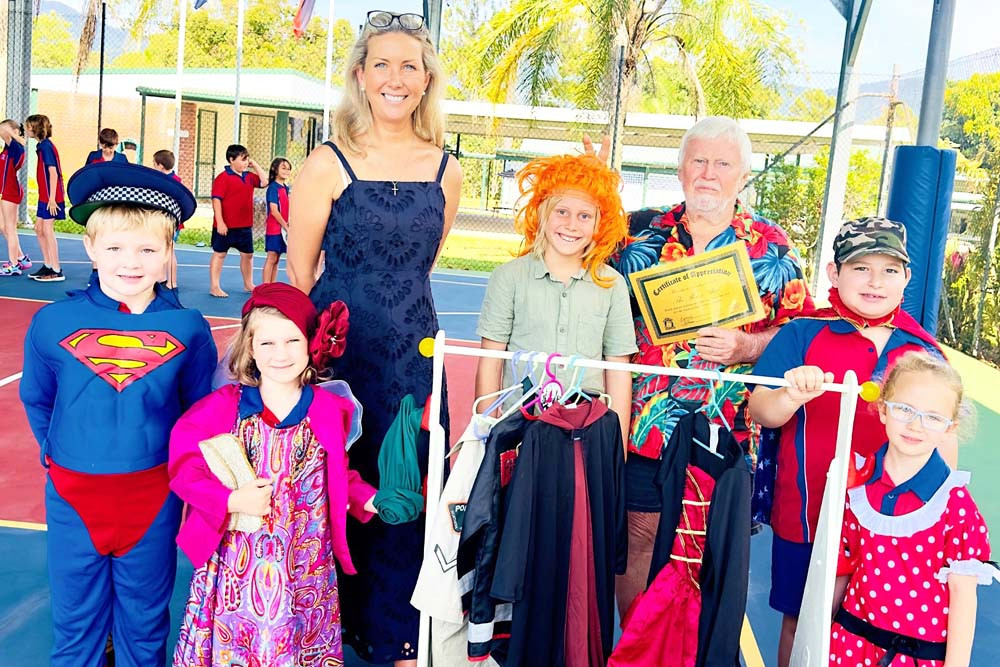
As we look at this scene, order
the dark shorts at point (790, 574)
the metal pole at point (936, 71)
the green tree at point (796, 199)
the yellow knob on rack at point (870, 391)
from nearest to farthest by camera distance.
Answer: the yellow knob on rack at point (870, 391), the dark shorts at point (790, 574), the metal pole at point (936, 71), the green tree at point (796, 199)

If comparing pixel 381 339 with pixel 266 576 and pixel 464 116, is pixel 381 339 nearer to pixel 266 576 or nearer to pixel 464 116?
pixel 266 576

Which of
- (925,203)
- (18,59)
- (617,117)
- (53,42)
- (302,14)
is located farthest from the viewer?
(53,42)

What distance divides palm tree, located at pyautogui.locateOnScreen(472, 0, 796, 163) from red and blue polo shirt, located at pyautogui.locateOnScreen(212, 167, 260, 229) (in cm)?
621

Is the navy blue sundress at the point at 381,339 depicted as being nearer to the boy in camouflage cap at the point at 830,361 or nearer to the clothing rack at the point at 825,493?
the clothing rack at the point at 825,493

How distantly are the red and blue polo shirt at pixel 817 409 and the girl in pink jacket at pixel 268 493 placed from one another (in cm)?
140

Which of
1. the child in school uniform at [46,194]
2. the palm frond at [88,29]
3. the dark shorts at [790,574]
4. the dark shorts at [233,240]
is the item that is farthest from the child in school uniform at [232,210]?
the palm frond at [88,29]

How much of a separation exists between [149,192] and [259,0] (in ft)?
123

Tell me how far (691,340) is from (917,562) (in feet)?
3.21

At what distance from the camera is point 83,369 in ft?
9.11

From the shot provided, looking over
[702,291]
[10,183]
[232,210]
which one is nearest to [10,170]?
[10,183]

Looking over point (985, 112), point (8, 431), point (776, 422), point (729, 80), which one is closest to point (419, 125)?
point (776, 422)

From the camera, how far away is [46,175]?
11656mm

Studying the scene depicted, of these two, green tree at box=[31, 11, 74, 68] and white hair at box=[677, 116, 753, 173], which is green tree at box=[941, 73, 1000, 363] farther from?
green tree at box=[31, 11, 74, 68]

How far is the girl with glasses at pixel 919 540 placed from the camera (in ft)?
8.53
